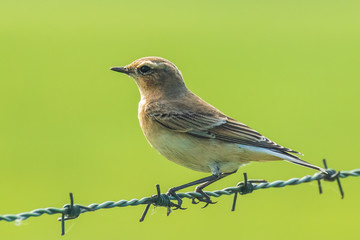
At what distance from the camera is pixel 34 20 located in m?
29.6

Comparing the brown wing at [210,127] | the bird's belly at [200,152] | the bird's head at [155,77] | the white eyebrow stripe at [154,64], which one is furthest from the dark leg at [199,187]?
the white eyebrow stripe at [154,64]

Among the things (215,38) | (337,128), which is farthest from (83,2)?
(337,128)

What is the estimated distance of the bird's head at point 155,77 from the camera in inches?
319

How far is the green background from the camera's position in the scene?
40.4 feet

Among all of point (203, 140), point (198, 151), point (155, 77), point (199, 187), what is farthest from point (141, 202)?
point (155, 77)

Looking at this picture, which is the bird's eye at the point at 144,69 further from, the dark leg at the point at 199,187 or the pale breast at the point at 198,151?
the dark leg at the point at 199,187

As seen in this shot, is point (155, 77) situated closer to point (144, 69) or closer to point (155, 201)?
point (144, 69)

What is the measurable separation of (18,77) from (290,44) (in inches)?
442

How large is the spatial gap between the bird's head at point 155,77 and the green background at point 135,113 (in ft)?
4.73

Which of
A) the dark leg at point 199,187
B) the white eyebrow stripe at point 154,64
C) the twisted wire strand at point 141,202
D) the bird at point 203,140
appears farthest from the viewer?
the white eyebrow stripe at point 154,64

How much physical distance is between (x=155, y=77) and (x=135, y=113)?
10.9 meters

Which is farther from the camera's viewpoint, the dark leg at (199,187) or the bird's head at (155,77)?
the bird's head at (155,77)

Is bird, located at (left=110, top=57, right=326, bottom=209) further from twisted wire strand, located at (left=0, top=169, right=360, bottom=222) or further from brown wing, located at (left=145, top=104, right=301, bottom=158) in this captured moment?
twisted wire strand, located at (left=0, top=169, right=360, bottom=222)

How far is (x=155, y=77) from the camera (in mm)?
8109
